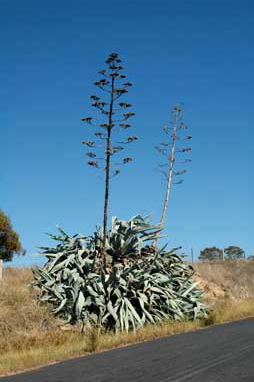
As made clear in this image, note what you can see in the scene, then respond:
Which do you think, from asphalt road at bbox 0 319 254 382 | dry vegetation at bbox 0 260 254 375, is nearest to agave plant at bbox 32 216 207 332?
dry vegetation at bbox 0 260 254 375

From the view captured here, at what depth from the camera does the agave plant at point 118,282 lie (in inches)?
515

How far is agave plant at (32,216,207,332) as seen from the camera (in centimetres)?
1308

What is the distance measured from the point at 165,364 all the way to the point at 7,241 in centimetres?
4141

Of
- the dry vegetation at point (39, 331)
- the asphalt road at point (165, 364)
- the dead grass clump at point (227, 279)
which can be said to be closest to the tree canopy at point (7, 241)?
the dead grass clump at point (227, 279)

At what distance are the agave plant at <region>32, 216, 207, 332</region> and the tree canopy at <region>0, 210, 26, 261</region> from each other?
31.9 m

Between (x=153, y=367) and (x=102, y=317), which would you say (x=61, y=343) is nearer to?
(x=102, y=317)

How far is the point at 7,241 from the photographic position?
46.6 meters

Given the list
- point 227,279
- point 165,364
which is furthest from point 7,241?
point 165,364

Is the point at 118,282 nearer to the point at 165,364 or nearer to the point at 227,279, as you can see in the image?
the point at 165,364

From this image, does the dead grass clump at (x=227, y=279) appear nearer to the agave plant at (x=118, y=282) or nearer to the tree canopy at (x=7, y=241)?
the agave plant at (x=118, y=282)

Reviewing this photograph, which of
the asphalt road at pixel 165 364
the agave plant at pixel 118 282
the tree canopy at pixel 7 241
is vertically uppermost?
the tree canopy at pixel 7 241

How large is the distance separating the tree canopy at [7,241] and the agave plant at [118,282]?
3194 centimetres

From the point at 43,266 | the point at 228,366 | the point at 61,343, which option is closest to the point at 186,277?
the point at 43,266

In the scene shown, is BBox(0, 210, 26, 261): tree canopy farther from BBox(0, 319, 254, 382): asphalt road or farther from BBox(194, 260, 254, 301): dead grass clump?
BBox(0, 319, 254, 382): asphalt road
